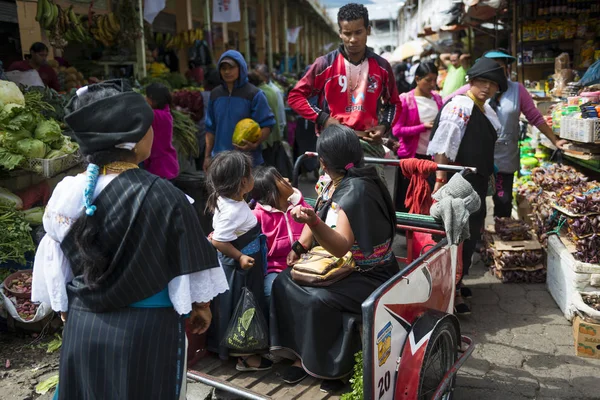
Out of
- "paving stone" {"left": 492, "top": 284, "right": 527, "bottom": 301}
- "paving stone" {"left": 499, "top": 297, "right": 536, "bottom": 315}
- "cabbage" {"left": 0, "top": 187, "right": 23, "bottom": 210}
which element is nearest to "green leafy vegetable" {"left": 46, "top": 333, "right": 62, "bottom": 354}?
"cabbage" {"left": 0, "top": 187, "right": 23, "bottom": 210}

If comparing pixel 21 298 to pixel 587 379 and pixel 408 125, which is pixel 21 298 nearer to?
pixel 408 125

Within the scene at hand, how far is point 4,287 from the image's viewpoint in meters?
4.59

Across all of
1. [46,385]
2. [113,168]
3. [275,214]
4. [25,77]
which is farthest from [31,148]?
[113,168]

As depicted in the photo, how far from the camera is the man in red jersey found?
4734 mm

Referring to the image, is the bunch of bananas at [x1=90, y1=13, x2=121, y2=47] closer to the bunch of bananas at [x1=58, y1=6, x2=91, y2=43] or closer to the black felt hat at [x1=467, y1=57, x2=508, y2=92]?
the bunch of bananas at [x1=58, y1=6, x2=91, y2=43]

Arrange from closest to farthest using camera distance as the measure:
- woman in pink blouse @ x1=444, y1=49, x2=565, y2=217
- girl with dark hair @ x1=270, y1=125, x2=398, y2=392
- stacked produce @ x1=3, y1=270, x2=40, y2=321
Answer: girl with dark hair @ x1=270, y1=125, x2=398, y2=392, stacked produce @ x1=3, y1=270, x2=40, y2=321, woman in pink blouse @ x1=444, y1=49, x2=565, y2=217

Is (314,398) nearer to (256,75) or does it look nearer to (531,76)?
(256,75)

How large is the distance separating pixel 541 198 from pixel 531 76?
5.03 meters

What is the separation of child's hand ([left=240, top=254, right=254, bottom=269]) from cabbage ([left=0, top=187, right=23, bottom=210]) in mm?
2585

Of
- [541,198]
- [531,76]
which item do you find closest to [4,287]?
[541,198]

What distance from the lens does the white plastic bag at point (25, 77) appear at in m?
7.12

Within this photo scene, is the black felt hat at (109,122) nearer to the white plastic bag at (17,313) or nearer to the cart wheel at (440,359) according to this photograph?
the cart wheel at (440,359)

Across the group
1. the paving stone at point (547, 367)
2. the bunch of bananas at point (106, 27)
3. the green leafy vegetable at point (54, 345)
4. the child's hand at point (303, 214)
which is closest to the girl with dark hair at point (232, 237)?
the child's hand at point (303, 214)

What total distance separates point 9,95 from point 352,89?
2.99 metres
